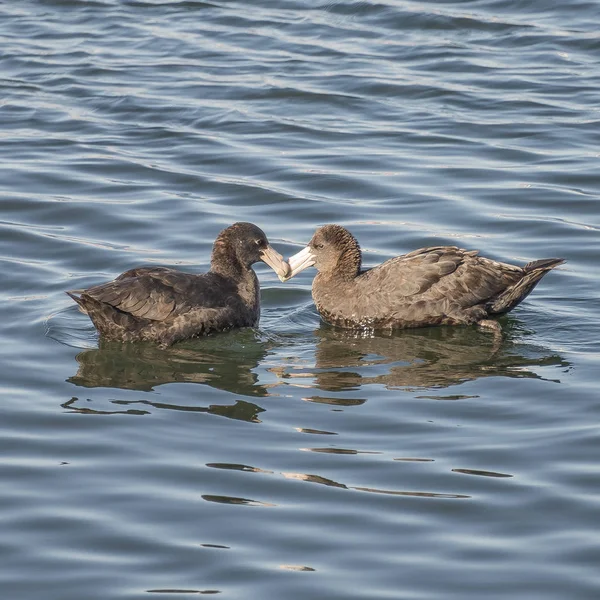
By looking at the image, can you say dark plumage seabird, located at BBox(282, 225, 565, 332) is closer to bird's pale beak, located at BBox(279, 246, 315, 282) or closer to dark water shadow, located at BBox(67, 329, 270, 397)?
bird's pale beak, located at BBox(279, 246, 315, 282)

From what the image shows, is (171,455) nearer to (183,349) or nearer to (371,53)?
(183,349)

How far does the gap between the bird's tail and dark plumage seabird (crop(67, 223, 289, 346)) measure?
207 centimetres

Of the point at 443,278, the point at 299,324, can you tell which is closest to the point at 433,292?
the point at 443,278

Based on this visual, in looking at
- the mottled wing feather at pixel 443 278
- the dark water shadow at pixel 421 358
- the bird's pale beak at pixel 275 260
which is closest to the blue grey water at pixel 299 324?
the dark water shadow at pixel 421 358

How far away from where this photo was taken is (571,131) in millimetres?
17453

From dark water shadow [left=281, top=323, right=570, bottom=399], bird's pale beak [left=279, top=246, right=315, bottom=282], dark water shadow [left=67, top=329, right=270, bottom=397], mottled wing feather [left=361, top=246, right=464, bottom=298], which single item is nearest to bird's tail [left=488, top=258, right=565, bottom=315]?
dark water shadow [left=281, top=323, right=570, bottom=399]

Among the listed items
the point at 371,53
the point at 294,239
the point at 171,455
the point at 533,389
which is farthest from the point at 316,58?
the point at 171,455

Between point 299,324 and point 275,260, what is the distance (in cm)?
60

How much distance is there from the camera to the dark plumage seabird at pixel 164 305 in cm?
1089

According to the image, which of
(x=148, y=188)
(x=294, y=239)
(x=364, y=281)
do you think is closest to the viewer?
(x=364, y=281)

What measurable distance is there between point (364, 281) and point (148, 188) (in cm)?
448

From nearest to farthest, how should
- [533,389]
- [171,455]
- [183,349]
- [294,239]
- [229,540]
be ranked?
[229,540] < [171,455] < [533,389] < [183,349] < [294,239]

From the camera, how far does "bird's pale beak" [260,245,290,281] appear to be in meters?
12.0

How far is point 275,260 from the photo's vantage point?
12.0 meters
